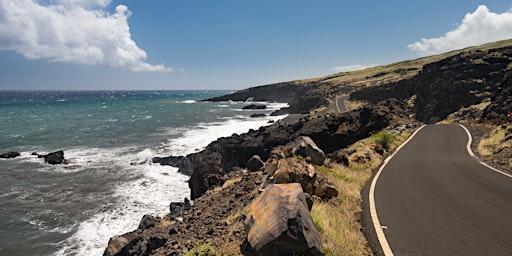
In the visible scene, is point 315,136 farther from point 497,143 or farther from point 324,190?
point 324,190

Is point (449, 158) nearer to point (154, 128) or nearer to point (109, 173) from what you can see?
point (109, 173)

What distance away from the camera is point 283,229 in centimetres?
585

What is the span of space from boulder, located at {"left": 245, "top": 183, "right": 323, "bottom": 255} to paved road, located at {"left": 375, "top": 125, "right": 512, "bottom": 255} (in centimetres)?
223

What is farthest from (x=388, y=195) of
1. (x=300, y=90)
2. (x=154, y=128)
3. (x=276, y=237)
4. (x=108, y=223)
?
(x=300, y=90)

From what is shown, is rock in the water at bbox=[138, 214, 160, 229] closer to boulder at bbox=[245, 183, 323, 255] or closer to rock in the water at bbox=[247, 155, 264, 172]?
rock in the water at bbox=[247, 155, 264, 172]

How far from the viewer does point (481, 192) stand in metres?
10.6

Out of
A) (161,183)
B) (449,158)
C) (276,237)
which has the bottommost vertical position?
(161,183)

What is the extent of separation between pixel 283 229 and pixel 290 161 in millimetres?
3820

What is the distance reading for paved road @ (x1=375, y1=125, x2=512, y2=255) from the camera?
6852 mm

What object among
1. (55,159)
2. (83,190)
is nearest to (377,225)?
(83,190)

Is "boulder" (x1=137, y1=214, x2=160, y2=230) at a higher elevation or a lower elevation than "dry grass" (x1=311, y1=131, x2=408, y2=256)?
lower

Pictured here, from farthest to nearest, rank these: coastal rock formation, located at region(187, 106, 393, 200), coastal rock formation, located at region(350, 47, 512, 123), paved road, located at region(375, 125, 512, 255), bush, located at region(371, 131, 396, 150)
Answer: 1. coastal rock formation, located at region(350, 47, 512, 123)
2. coastal rock formation, located at region(187, 106, 393, 200)
3. bush, located at region(371, 131, 396, 150)
4. paved road, located at region(375, 125, 512, 255)

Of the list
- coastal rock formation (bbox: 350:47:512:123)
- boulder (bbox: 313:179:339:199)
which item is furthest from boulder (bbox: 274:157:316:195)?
coastal rock formation (bbox: 350:47:512:123)

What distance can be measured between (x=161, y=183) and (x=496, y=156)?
24.1 m
